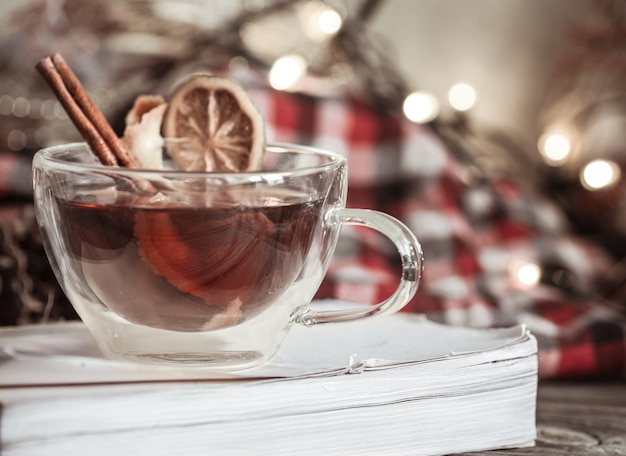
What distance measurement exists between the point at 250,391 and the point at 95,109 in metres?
0.23

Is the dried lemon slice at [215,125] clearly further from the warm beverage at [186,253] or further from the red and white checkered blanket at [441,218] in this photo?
the red and white checkered blanket at [441,218]

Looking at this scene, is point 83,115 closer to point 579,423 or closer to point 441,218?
point 579,423

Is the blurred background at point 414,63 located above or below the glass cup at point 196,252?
above

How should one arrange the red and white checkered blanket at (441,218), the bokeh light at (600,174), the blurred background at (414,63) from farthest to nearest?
1. the blurred background at (414,63)
2. the bokeh light at (600,174)
3. the red and white checkered blanket at (441,218)

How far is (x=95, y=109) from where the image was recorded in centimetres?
57

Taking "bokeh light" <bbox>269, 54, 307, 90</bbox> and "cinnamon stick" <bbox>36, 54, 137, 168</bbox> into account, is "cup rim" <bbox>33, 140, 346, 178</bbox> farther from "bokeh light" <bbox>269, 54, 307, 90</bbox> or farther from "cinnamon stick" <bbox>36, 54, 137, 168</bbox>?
"bokeh light" <bbox>269, 54, 307, 90</bbox>

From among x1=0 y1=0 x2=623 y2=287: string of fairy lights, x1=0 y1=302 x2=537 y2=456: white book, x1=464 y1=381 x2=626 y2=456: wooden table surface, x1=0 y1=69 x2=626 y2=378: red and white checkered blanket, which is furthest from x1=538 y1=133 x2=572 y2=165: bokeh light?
x1=0 y1=302 x2=537 y2=456: white book

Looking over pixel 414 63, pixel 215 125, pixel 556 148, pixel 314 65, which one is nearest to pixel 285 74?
pixel 314 65

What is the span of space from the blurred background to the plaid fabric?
0.32 feet

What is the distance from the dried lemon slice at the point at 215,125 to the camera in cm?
59

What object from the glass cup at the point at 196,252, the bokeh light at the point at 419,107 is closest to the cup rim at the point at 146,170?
the glass cup at the point at 196,252

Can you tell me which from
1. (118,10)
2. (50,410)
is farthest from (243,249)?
(118,10)

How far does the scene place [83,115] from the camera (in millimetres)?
560

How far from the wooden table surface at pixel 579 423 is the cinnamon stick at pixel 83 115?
1.00 ft
